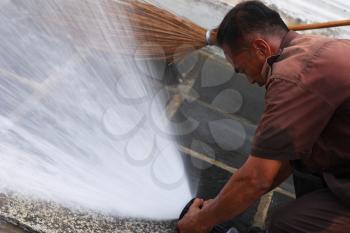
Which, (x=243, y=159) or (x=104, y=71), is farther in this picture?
(x=104, y=71)

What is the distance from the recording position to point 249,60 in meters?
2.54

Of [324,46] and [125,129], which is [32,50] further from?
[324,46]

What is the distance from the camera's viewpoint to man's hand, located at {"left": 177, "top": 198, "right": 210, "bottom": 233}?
2564 millimetres

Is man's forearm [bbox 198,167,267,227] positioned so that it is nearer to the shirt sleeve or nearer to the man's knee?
the shirt sleeve

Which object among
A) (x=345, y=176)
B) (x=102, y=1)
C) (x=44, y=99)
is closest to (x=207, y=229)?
(x=345, y=176)

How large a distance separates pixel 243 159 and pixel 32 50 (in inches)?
76.8

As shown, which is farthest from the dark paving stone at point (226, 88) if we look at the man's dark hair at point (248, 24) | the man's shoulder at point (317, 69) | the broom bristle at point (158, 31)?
the man's shoulder at point (317, 69)

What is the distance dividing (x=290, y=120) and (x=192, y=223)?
84 centimetres

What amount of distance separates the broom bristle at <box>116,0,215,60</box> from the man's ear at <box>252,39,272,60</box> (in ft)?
4.91

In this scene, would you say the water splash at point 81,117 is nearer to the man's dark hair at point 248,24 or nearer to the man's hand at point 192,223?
the man's hand at point 192,223

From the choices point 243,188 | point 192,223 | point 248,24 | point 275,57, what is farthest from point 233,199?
point 248,24

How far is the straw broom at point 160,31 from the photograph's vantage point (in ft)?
13.1

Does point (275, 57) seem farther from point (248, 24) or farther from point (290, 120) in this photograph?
point (290, 120)

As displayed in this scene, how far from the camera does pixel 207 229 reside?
2564 mm
